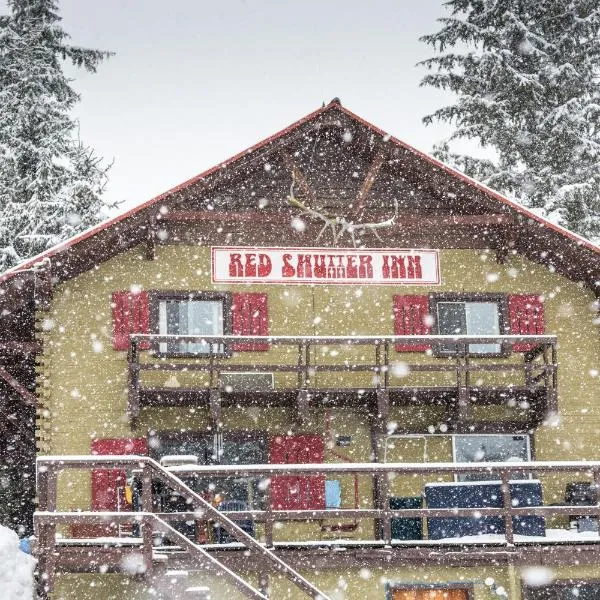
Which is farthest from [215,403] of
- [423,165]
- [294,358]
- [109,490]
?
[423,165]

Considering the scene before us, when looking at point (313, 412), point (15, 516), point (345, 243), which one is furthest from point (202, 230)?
point (15, 516)

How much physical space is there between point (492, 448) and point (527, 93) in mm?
15855

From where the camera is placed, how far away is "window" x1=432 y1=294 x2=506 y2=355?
58.1ft

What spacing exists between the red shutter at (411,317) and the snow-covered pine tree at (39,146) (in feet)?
41.5

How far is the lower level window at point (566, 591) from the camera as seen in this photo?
541 inches

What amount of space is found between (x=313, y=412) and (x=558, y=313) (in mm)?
5156

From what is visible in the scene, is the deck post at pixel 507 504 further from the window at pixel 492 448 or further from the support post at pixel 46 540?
the support post at pixel 46 540

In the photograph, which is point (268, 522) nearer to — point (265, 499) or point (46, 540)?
point (265, 499)

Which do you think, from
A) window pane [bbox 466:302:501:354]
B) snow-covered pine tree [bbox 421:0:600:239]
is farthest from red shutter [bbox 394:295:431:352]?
snow-covered pine tree [bbox 421:0:600:239]

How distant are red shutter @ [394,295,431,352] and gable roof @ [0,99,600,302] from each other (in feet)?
7.74

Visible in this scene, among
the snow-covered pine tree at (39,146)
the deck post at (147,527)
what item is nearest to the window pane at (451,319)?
the deck post at (147,527)

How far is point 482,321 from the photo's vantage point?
17859mm

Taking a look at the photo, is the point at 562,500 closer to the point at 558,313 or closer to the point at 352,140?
the point at 558,313

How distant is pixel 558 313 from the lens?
1795 centimetres
